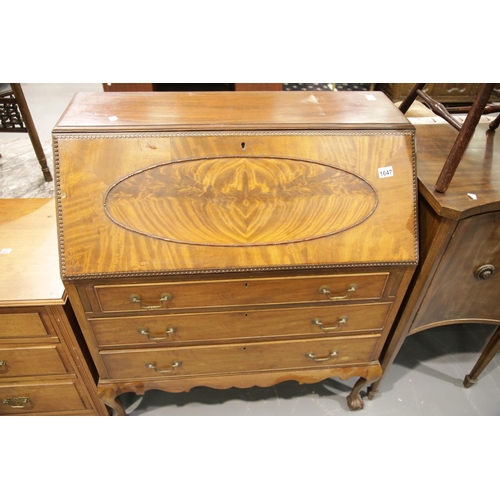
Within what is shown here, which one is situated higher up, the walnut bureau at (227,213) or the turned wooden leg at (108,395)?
the walnut bureau at (227,213)

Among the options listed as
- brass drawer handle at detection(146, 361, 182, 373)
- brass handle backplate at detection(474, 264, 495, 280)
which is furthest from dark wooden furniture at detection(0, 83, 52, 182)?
brass handle backplate at detection(474, 264, 495, 280)

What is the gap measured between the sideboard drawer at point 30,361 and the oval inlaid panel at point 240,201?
0.64 meters

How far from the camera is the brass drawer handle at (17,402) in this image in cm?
149

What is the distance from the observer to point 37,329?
1.30 metres

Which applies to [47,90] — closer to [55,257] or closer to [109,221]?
[55,257]

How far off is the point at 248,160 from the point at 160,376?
0.95 m

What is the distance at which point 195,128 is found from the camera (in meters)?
1.17

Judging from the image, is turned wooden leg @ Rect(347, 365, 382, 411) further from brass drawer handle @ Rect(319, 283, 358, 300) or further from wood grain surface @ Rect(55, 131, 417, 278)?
wood grain surface @ Rect(55, 131, 417, 278)

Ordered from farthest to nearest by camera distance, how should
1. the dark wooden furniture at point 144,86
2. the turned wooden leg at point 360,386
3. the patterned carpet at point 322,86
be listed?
1. the patterned carpet at point 322,86
2. the dark wooden furniture at point 144,86
3. the turned wooden leg at point 360,386

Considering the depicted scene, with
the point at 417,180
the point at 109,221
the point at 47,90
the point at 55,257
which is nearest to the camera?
the point at 109,221

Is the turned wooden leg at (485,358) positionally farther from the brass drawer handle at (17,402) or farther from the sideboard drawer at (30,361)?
the brass drawer handle at (17,402)

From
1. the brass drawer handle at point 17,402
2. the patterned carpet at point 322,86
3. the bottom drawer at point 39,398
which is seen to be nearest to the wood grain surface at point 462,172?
the bottom drawer at point 39,398

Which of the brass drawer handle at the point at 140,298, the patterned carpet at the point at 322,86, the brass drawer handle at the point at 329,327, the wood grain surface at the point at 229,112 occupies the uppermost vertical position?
the wood grain surface at the point at 229,112

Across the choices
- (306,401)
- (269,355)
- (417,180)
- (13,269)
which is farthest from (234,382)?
(417,180)
